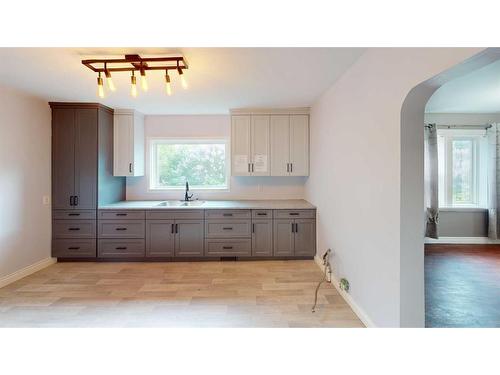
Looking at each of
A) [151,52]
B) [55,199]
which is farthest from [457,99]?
[55,199]

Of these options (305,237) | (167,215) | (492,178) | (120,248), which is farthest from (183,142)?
(492,178)

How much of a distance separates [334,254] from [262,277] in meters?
0.94

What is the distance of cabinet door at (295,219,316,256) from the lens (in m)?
3.91

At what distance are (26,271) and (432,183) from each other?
6431 mm

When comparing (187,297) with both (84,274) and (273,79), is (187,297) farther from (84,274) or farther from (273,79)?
(273,79)

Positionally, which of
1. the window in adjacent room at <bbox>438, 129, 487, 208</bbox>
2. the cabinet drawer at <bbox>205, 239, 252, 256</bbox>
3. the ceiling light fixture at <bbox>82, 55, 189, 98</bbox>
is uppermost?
the ceiling light fixture at <bbox>82, 55, 189, 98</bbox>

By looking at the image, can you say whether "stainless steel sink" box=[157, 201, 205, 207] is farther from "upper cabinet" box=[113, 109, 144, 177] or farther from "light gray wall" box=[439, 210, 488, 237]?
"light gray wall" box=[439, 210, 488, 237]

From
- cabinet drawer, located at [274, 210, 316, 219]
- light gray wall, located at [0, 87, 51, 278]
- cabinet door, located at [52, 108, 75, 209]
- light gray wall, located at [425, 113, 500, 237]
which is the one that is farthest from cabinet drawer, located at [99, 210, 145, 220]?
light gray wall, located at [425, 113, 500, 237]

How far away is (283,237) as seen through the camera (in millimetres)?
3938

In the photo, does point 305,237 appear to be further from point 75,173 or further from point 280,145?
point 75,173

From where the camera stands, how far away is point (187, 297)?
278 cm

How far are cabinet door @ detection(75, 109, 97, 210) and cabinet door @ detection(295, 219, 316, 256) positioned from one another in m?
3.10

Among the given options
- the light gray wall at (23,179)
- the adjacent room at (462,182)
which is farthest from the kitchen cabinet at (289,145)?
the light gray wall at (23,179)

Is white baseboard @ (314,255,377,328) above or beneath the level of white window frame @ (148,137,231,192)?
beneath
